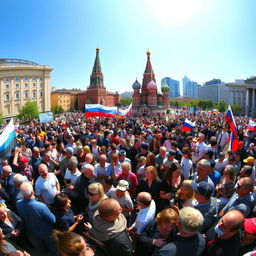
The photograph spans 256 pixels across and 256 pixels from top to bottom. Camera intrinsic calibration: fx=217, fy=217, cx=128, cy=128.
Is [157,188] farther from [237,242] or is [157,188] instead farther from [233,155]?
[233,155]

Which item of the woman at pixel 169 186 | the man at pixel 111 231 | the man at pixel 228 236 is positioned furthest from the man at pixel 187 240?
the woman at pixel 169 186

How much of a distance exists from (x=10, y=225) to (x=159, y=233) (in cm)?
217

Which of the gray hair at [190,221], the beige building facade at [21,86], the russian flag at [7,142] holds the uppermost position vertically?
the beige building facade at [21,86]

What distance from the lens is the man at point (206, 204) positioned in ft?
10.0

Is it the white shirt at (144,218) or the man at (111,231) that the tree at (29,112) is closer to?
the white shirt at (144,218)

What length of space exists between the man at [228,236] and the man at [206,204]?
0.68m

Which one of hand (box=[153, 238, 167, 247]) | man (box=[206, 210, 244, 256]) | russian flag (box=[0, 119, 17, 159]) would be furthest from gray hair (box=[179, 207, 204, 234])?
russian flag (box=[0, 119, 17, 159])

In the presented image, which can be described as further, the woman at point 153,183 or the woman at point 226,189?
A: the woman at point 153,183

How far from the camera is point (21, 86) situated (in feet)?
185

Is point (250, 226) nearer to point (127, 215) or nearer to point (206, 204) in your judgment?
point (206, 204)

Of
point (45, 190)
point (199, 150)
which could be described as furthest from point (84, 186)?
point (199, 150)

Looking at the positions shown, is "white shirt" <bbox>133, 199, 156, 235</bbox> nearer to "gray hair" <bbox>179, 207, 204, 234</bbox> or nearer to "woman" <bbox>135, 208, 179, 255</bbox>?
"woman" <bbox>135, 208, 179, 255</bbox>

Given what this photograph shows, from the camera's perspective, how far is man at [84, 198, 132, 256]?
2.68 meters

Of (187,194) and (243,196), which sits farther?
(187,194)
